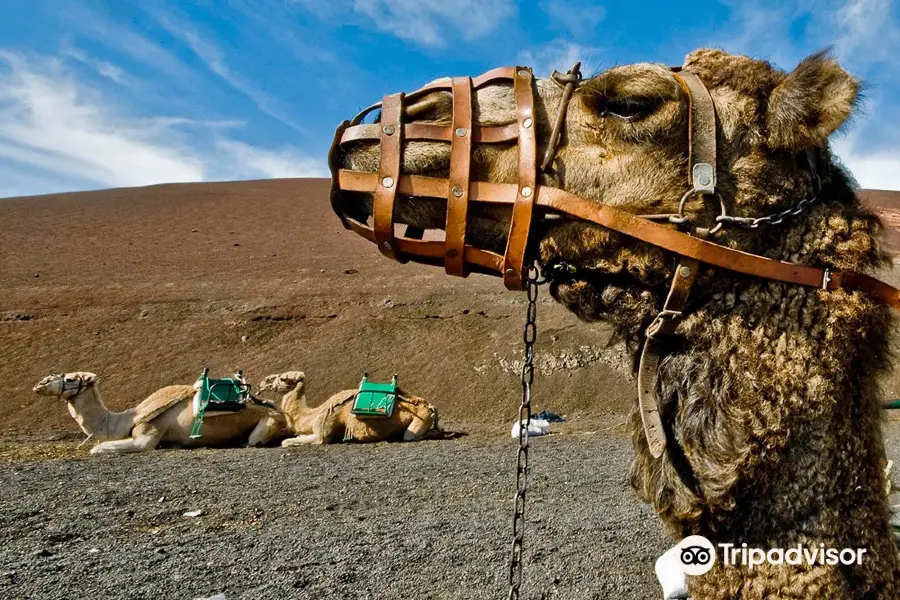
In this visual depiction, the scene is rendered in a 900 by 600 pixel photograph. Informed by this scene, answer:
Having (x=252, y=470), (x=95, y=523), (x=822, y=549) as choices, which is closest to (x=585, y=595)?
(x=822, y=549)

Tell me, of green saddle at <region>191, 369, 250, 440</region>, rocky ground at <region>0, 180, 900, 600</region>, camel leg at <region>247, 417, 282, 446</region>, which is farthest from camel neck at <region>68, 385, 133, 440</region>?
camel leg at <region>247, 417, 282, 446</region>

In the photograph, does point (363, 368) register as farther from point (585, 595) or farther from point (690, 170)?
point (690, 170)

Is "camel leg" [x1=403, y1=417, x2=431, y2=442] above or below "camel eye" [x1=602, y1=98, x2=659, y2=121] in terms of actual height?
below

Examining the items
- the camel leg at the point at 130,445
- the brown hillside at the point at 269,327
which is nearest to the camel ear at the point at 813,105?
the camel leg at the point at 130,445

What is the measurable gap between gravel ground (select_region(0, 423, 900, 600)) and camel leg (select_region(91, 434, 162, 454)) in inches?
35.1

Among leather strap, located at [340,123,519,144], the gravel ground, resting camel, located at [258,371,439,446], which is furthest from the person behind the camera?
resting camel, located at [258,371,439,446]

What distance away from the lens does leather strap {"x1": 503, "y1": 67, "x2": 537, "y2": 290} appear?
1982 mm

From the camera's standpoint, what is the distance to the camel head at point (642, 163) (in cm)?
192

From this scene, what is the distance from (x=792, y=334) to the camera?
6.11 ft

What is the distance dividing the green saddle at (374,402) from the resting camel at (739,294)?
951 centimetres

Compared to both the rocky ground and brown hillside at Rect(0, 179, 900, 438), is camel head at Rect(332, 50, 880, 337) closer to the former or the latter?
the rocky ground

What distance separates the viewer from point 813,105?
6.20 ft

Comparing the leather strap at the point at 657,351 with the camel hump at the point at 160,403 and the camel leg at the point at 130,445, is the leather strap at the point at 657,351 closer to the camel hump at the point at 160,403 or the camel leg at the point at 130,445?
the camel leg at the point at 130,445

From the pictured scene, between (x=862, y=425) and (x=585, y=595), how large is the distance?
276 centimetres
